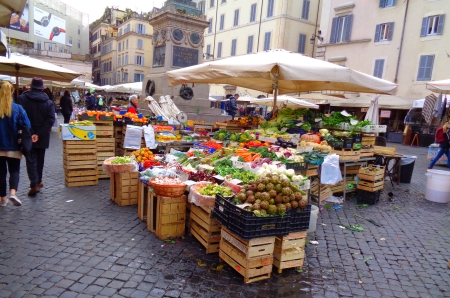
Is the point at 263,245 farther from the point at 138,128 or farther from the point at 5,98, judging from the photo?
the point at 138,128

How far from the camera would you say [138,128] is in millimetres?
7129

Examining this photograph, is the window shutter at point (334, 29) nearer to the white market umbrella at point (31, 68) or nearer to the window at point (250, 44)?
the window at point (250, 44)

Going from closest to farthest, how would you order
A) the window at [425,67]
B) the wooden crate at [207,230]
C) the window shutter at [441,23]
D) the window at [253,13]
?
the wooden crate at [207,230] < the window shutter at [441,23] < the window at [425,67] < the window at [253,13]

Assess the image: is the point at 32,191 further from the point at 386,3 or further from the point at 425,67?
the point at 386,3

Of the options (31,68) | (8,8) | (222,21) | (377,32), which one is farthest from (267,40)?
(8,8)

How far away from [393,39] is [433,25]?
253 cm

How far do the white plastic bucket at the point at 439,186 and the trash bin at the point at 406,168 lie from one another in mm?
1541

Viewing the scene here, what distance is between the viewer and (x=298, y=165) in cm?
533

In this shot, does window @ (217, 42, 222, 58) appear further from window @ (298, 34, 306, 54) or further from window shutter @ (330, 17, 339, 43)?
window shutter @ (330, 17, 339, 43)

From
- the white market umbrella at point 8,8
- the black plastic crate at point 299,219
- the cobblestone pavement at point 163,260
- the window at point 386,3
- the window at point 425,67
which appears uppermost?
the window at point 386,3

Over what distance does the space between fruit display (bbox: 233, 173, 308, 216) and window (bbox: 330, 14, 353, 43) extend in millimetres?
24502

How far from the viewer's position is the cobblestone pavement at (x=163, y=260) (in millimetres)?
3143

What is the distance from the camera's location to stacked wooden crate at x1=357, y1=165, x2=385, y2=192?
6449 mm

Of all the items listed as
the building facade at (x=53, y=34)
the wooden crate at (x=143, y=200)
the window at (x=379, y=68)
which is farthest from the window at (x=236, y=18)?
the wooden crate at (x=143, y=200)
